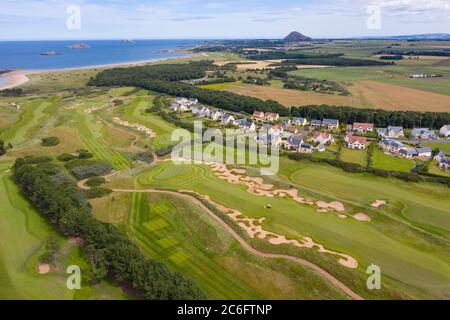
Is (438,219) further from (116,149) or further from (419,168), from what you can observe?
(116,149)

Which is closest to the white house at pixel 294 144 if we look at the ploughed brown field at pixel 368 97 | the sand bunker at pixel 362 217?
the sand bunker at pixel 362 217

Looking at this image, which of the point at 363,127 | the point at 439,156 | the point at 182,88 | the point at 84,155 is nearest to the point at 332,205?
the point at 439,156

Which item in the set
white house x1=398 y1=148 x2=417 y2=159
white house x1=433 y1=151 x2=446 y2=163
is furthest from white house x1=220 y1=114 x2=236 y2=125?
white house x1=433 y1=151 x2=446 y2=163

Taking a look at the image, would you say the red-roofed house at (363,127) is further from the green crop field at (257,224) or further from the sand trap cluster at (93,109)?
the sand trap cluster at (93,109)

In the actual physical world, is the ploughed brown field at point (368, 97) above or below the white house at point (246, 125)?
above

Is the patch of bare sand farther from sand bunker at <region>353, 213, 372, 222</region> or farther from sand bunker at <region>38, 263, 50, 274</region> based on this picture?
sand bunker at <region>38, 263, 50, 274</region>
